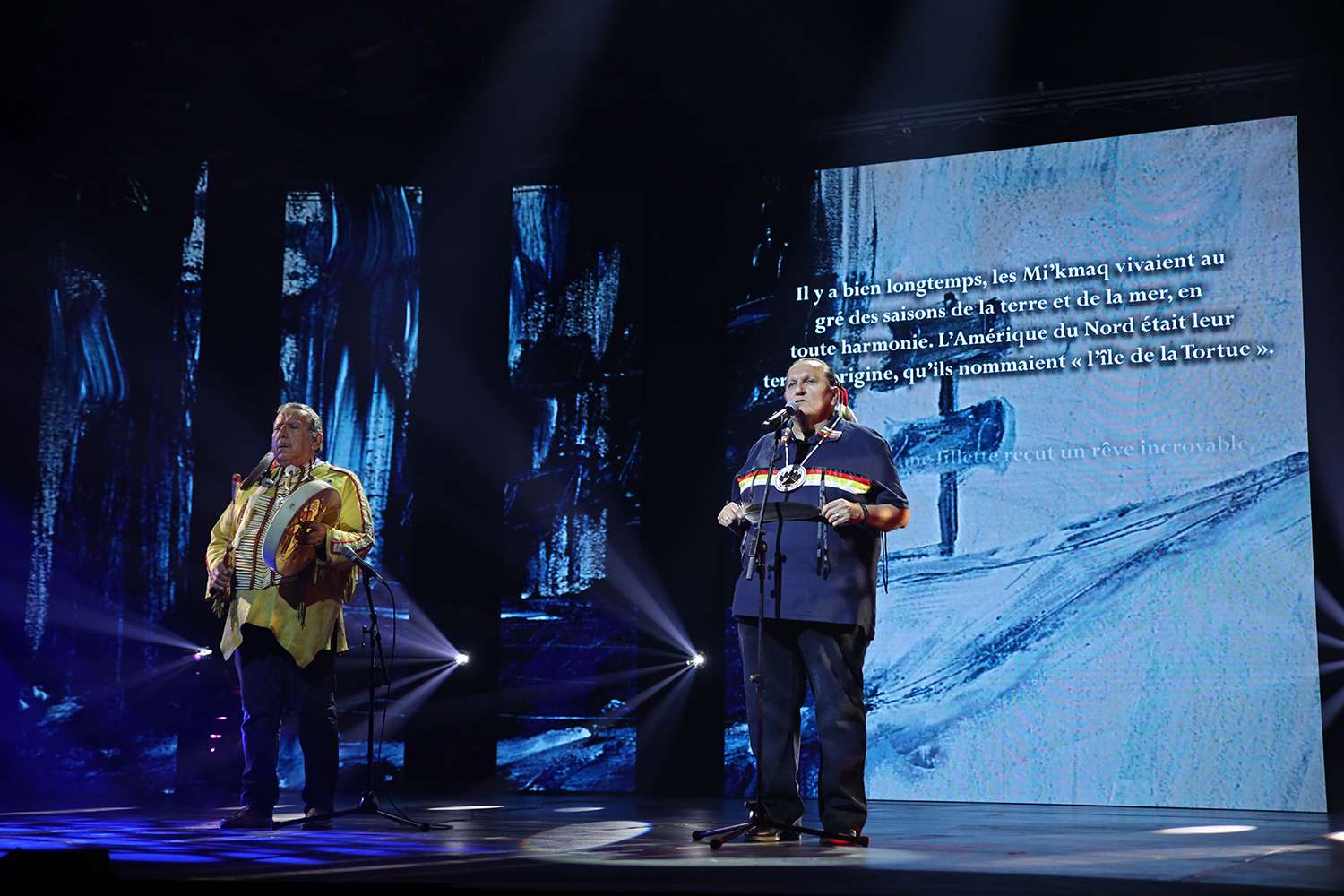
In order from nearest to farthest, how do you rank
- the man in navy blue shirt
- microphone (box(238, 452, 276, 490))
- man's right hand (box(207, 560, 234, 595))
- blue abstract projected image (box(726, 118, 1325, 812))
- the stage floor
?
the stage floor → the man in navy blue shirt → man's right hand (box(207, 560, 234, 595)) → microphone (box(238, 452, 276, 490)) → blue abstract projected image (box(726, 118, 1325, 812))

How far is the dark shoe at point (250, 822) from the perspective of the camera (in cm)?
491

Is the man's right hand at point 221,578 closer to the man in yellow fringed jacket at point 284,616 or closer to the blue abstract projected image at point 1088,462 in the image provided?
the man in yellow fringed jacket at point 284,616

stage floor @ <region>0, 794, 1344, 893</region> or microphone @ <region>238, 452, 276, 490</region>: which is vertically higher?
microphone @ <region>238, 452, 276, 490</region>

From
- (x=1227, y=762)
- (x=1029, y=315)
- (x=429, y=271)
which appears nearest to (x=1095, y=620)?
(x=1227, y=762)

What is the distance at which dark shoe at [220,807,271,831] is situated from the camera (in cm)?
491

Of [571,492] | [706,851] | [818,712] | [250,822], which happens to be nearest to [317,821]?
[250,822]

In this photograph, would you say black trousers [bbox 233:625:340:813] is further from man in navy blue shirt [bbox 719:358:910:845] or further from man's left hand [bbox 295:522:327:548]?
man in navy blue shirt [bbox 719:358:910:845]

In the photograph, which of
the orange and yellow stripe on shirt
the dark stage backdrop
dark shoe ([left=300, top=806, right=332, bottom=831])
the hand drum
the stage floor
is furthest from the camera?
the dark stage backdrop

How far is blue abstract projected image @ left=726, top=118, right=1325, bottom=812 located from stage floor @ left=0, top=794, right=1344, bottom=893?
611 mm

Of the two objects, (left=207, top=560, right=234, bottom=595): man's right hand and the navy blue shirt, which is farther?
(left=207, top=560, right=234, bottom=595): man's right hand

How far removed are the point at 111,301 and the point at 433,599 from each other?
9.16 ft

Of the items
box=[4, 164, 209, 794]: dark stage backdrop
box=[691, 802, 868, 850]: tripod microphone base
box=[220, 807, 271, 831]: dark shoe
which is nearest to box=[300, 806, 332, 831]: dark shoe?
box=[220, 807, 271, 831]: dark shoe

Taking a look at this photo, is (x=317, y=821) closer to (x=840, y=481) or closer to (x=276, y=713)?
(x=276, y=713)

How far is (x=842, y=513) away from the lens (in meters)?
4.19
